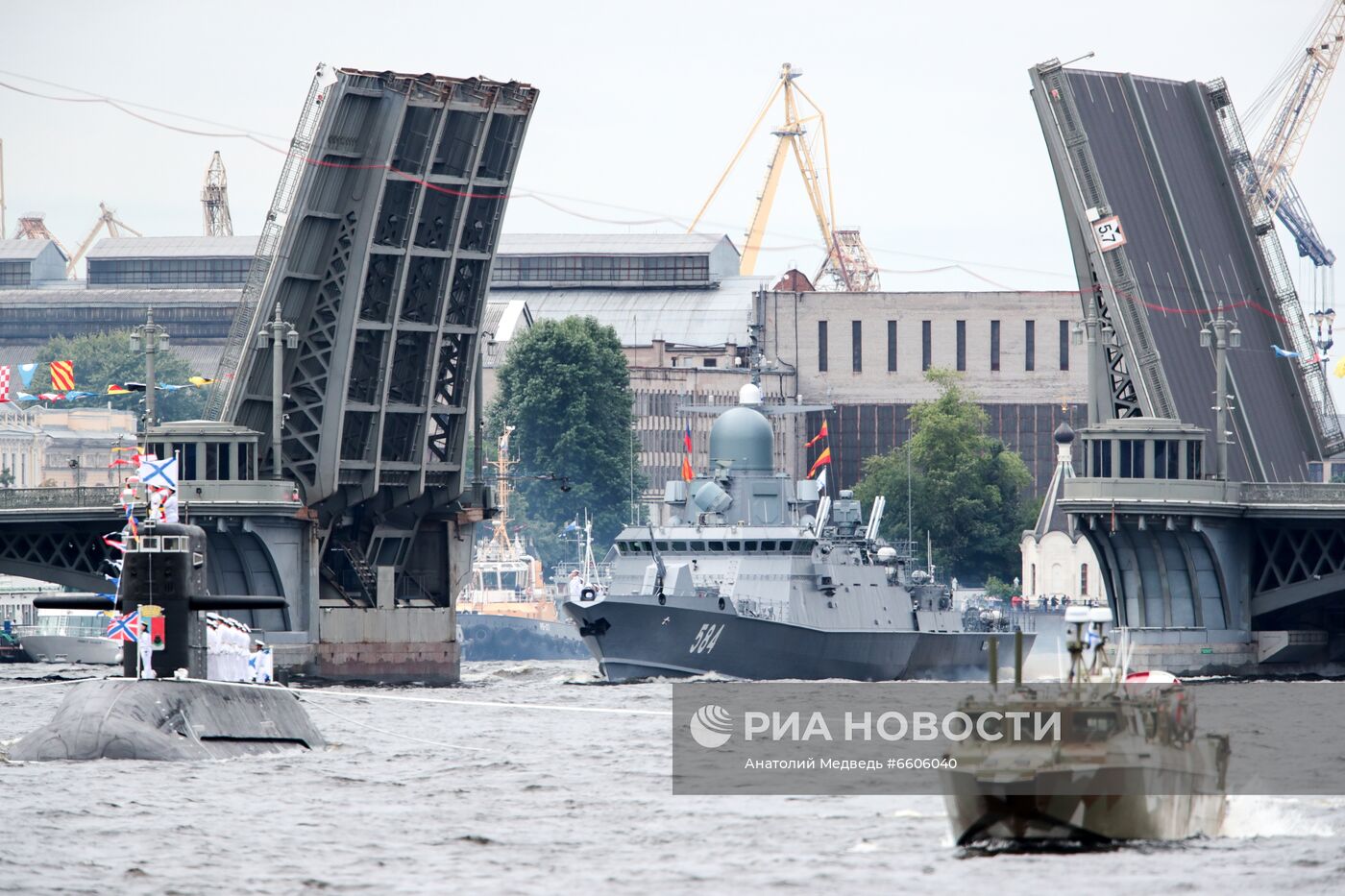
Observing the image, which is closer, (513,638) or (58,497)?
(58,497)

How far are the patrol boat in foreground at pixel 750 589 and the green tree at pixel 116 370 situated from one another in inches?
3177

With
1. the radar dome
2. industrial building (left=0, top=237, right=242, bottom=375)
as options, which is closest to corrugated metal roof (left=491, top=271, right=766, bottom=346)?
industrial building (left=0, top=237, right=242, bottom=375)

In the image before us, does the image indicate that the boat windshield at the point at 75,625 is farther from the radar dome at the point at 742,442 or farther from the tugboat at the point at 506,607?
the radar dome at the point at 742,442

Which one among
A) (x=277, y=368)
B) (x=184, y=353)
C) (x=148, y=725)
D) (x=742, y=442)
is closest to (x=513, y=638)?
(x=742, y=442)

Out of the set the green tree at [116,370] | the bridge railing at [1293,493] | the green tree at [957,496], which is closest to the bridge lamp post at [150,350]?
the bridge railing at [1293,493]

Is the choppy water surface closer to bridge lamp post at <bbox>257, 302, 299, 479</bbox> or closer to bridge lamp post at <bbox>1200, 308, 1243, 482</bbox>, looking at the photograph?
bridge lamp post at <bbox>257, 302, 299, 479</bbox>

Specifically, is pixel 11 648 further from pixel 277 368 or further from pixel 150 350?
pixel 277 368

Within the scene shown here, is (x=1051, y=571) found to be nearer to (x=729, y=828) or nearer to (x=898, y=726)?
(x=898, y=726)

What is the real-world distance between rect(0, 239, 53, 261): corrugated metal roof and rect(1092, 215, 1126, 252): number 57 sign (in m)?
129

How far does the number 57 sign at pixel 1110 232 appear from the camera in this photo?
2530 inches

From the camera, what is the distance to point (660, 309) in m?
158

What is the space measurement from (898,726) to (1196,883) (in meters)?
23.6

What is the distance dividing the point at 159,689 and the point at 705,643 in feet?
93.3

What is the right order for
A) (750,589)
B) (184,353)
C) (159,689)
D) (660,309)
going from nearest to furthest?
(159,689), (750,589), (660,309), (184,353)
